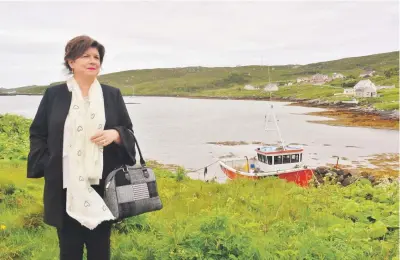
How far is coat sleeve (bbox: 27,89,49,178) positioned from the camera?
120 inches

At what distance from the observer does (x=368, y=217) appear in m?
7.66

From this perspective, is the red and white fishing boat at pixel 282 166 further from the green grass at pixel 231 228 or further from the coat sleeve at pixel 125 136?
the coat sleeve at pixel 125 136

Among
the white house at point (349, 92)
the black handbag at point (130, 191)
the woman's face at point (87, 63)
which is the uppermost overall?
the woman's face at point (87, 63)

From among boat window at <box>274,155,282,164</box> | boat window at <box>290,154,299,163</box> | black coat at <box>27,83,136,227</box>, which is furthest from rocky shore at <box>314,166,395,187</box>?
black coat at <box>27,83,136,227</box>

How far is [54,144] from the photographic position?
3.01 metres

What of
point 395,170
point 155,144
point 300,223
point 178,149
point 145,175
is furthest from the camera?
point 155,144

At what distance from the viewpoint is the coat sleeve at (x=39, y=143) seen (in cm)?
304

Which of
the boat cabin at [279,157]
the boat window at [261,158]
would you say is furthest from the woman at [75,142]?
the boat window at [261,158]

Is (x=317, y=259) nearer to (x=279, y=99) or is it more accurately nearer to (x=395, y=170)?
(x=395, y=170)

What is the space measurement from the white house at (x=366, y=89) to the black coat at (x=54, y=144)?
113 m

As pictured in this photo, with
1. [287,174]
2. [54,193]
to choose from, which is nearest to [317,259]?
[54,193]

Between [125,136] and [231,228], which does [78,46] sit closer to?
[125,136]

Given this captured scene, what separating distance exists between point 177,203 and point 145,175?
499 cm

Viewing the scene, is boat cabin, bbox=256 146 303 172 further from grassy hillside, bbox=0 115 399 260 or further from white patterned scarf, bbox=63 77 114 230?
white patterned scarf, bbox=63 77 114 230
